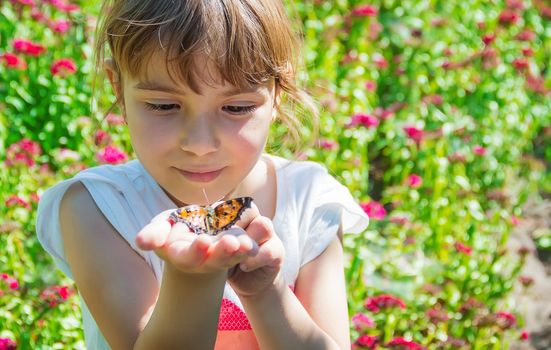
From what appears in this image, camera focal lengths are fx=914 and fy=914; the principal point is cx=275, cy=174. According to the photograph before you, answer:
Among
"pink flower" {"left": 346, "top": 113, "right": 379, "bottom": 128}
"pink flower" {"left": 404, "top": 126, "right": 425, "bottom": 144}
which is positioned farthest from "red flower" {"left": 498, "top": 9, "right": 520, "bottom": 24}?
"pink flower" {"left": 346, "top": 113, "right": 379, "bottom": 128}

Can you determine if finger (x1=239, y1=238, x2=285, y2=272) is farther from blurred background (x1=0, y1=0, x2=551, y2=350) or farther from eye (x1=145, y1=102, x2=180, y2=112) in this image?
blurred background (x1=0, y1=0, x2=551, y2=350)

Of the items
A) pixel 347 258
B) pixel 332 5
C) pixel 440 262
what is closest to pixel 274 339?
pixel 347 258

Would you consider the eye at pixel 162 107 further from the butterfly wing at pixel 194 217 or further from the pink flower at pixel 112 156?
the pink flower at pixel 112 156

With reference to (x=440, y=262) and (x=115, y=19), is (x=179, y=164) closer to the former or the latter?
(x=115, y=19)

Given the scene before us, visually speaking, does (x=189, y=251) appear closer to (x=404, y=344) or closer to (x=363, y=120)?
(x=404, y=344)

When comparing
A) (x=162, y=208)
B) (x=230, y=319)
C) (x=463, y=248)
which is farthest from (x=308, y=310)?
(x=463, y=248)

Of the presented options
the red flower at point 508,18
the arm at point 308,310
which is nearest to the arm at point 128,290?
the arm at point 308,310
